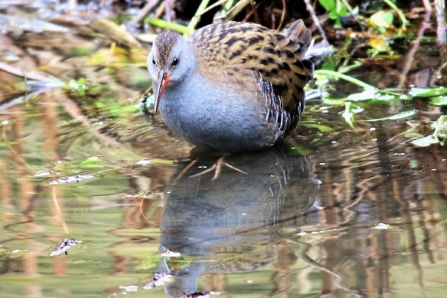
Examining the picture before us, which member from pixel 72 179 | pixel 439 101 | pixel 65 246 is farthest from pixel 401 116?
pixel 65 246

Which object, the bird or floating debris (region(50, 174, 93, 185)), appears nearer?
floating debris (region(50, 174, 93, 185))

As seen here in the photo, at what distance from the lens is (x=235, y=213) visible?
412 cm

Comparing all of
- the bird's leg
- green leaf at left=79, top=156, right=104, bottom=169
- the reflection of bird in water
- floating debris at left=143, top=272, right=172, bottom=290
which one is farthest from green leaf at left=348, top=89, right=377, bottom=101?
floating debris at left=143, top=272, right=172, bottom=290

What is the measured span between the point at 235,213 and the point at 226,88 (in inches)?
41.3

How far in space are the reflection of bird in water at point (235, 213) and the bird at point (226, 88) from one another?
18 cm

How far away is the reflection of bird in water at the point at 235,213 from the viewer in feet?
11.6

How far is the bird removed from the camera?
16.0 ft

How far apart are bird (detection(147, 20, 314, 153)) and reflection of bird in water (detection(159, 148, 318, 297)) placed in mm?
180

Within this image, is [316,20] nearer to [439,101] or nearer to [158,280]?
[439,101]

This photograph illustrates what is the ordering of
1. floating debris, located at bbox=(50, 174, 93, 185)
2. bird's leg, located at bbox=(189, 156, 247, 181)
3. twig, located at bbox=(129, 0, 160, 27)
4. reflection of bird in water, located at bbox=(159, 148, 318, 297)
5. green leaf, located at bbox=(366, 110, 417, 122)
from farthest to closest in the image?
twig, located at bbox=(129, 0, 160, 27) → green leaf, located at bbox=(366, 110, 417, 122) → bird's leg, located at bbox=(189, 156, 247, 181) → floating debris, located at bbox=(50, 174, 93, 185) → reflection of bird in water, located at bbox=(159, 148, 318, 297)

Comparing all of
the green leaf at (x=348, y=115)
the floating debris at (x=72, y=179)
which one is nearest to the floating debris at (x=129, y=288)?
the floating debris at (x=72, y=179)

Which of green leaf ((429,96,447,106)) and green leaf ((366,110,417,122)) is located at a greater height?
green leaf ((429,96,447,106))

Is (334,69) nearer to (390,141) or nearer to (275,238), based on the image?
(390,141)

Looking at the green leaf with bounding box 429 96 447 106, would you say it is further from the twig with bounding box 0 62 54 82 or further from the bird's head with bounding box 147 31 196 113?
the twig with bounding box 0 62 54 82
